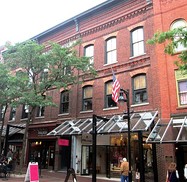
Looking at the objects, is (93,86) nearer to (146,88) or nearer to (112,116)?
(112,116)

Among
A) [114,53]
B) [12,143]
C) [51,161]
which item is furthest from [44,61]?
[12,143]

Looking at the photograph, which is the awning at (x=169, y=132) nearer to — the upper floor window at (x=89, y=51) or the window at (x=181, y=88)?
the window at (x=181, y=88)

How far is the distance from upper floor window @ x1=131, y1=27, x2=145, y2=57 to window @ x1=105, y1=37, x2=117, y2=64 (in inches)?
69.5

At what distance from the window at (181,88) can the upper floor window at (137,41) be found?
3.79 m

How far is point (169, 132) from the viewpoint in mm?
13625

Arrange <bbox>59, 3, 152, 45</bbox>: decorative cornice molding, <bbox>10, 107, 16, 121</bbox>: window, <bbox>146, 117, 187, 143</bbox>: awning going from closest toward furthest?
<bbox>146, 117, 187, 143</bbox>: awning → <bbox>59, 3, 152, 45</bbox>: decorative cornice molding → <bbox>10, 107, 16, 121</bbox>: window

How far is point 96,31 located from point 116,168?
39.7ft

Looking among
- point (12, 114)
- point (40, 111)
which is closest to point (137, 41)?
point (40, 111)

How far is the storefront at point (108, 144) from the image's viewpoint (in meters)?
15.6

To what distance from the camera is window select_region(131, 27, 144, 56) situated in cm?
1852

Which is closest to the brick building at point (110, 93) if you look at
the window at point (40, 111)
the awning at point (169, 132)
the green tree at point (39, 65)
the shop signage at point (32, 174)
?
the window at point (40, 111)

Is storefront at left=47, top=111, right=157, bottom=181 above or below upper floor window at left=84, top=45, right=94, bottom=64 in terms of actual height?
below

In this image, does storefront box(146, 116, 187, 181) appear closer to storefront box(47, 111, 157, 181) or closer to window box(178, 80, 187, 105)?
storefront box(47, 111, 157, 181)

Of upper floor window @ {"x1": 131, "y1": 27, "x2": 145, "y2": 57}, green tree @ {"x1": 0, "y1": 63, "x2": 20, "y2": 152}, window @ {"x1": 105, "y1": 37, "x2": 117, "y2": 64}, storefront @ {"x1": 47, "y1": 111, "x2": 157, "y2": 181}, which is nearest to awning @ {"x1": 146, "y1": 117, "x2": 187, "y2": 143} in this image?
storefront @ {"x1": 47, "y1": 111, "x2": 157, "y2": 181}
